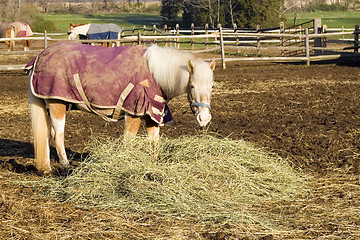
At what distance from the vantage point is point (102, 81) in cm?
483

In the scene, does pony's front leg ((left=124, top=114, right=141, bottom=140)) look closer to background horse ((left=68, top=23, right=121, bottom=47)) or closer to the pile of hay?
the pile of hay

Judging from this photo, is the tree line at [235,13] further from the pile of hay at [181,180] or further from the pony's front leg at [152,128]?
the pile of hay at [181,180]

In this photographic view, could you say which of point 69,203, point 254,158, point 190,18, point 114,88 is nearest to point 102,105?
point 114,88

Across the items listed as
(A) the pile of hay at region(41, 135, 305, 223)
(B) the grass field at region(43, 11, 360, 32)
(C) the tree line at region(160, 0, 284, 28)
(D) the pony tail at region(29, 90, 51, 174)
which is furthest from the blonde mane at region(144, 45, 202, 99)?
(B) the grass field at region(43, 11, 360, 32)

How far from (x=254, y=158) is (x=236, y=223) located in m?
1.27

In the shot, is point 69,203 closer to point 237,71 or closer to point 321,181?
point 321,181

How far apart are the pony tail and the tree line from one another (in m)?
26.0

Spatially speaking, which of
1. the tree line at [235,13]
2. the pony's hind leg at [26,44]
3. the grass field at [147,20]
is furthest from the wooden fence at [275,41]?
the grass field at [147,20]

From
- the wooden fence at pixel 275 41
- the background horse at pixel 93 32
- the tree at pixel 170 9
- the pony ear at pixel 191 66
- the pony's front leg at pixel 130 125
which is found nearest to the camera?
the pony ear at pixel 191 66

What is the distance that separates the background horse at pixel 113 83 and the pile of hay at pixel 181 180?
0.32 meters

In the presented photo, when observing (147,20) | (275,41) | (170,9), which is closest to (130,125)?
(275,41)

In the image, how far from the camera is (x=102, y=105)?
192 inches

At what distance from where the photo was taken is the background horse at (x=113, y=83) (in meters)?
4.79

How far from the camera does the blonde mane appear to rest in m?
4.77
